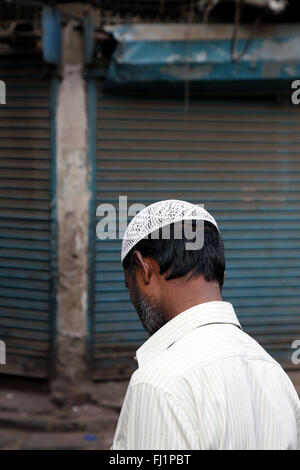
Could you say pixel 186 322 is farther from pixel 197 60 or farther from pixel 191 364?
pixel 197 60

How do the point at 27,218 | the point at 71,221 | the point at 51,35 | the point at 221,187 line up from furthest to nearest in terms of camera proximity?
the point at 221,187
the point at 27,218
the point at 71,221
the point at 51,35

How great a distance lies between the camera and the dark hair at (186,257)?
1.63 metres

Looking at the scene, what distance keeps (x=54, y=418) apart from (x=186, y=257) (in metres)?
4.36

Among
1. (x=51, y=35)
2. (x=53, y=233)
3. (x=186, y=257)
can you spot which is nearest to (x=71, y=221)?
(x=53, y=233)

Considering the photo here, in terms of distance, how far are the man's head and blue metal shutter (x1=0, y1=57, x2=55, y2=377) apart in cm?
416

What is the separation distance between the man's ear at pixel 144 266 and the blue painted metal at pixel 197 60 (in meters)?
4.05

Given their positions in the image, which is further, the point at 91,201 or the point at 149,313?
the point at 91,201

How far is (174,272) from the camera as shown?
1637 millimetres

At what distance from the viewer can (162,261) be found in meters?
1.66

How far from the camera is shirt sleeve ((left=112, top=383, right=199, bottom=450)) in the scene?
1.36m

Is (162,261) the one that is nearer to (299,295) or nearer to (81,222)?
(81,222)

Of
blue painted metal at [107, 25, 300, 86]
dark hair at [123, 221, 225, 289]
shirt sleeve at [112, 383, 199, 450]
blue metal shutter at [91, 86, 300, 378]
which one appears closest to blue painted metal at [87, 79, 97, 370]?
blue metal shutter at [91, 86, 300, 378]

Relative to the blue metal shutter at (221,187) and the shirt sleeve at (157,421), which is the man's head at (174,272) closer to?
the shirt sleeve at (157,421)

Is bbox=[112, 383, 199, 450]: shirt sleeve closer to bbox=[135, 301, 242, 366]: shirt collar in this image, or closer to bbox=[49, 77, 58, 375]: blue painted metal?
bbox=[135, 301, 242, 366]: shirt collar
